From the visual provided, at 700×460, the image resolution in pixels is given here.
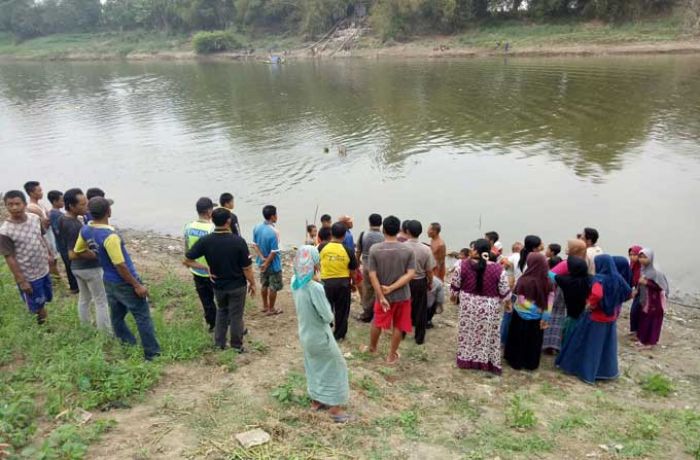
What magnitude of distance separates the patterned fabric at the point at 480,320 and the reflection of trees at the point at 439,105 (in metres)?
10.8

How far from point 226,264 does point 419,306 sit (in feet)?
7.51

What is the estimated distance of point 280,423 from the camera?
4.30 meters

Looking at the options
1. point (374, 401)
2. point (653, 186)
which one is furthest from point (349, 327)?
point (653, 186)

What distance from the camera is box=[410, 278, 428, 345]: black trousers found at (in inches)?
237

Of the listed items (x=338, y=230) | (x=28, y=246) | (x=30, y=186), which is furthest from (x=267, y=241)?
(x=30, y=186)

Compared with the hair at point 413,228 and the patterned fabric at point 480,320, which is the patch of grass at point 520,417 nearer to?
the patterned fabric at point 480,320

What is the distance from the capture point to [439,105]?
25.2m

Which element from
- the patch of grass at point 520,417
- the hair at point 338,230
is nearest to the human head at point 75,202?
the hair at point 338,230

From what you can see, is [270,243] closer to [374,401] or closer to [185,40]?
[374,401]

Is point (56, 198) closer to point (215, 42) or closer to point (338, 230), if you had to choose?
point (338, 230)

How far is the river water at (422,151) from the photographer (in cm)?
1270

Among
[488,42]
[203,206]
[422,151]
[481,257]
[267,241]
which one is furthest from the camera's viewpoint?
[488,42]

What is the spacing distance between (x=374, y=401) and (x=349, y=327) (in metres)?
2.19

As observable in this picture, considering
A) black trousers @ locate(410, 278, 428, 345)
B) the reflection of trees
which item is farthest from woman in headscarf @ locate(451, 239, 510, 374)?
the reflection of trees
